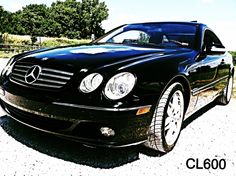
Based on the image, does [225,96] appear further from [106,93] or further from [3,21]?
[3,21]

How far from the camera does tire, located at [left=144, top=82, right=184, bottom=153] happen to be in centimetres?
267

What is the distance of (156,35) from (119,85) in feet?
5.65

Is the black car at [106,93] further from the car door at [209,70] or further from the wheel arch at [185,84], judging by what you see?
the car door at [209,70]

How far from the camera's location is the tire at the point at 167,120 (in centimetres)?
267

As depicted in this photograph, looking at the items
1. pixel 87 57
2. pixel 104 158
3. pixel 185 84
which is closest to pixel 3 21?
pixel 87 57

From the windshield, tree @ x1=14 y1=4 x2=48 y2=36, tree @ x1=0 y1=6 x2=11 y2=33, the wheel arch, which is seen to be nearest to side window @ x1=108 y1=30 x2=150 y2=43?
the windshield

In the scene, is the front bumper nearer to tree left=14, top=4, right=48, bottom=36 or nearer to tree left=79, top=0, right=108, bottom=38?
tree left=79, top=0, right=108, bottom=38

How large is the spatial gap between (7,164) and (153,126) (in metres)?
1.29

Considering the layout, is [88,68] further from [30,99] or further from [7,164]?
[7,164]

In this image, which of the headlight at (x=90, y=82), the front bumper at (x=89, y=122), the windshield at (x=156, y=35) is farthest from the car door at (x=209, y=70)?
the headlight at (x=90, y=82)

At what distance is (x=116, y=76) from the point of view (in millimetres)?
2461

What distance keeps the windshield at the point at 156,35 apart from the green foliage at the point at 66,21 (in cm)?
6708

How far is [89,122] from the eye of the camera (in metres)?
2.37

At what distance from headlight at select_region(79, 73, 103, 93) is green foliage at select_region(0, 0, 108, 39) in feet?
226
